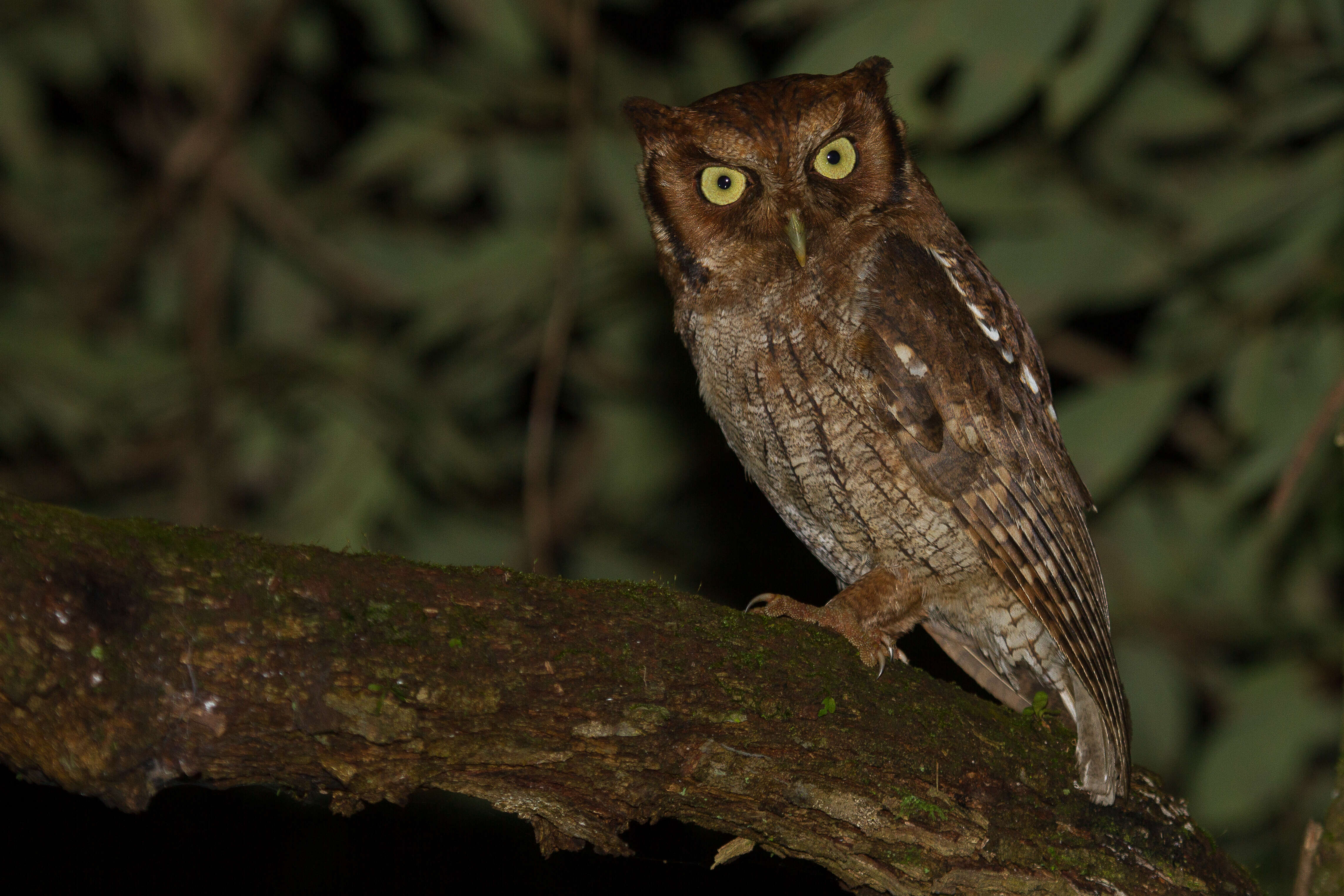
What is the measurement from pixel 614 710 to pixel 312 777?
0.39 meters

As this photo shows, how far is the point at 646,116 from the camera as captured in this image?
2.41 meters

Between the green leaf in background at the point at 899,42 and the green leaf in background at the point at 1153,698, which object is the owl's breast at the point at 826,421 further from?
the green leaf in background at the point at 1153,698

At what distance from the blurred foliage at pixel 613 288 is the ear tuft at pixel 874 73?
0.55 m

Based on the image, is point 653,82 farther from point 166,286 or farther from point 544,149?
point 166,286

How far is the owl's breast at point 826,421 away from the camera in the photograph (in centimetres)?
219

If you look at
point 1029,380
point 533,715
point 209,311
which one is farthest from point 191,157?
point 533,715

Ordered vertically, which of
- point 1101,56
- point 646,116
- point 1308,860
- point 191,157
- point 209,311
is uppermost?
point 191,157

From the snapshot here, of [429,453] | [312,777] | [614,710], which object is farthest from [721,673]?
[429,453]

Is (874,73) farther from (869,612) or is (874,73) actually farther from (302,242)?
(302,242)

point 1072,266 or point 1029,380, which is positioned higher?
point 1072,266

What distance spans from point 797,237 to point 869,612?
0.72m

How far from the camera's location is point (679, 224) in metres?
2.40

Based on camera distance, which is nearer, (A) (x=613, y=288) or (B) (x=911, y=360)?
(B) (x=911, y=360)

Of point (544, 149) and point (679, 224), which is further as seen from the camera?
point (544, 149)
